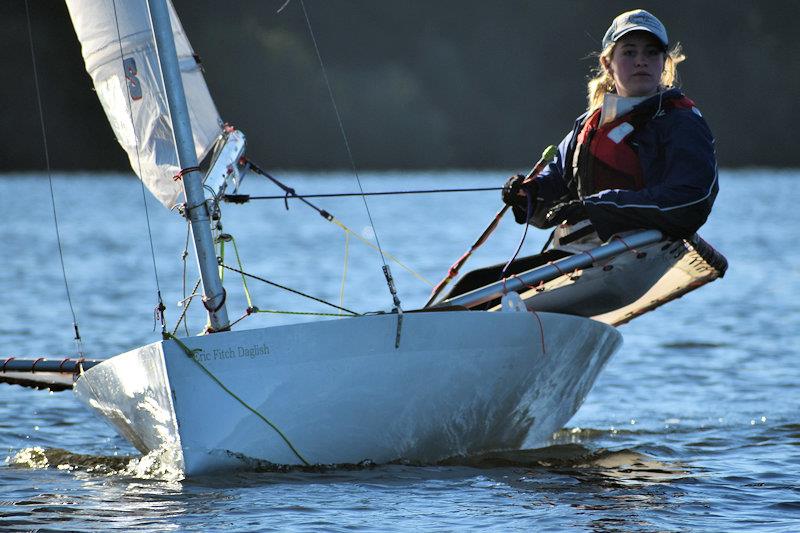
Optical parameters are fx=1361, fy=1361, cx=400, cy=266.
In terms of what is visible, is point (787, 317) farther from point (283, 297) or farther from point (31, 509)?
point (31, 509)

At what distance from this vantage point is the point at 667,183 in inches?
270

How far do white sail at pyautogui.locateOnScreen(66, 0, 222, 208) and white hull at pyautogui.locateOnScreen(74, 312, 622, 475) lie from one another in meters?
1.28

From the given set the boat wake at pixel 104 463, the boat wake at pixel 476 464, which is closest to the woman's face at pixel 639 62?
the boat wake at pixel 476 464

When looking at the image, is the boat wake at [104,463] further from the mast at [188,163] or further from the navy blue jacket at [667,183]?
the navy blue jacket at [667,183]

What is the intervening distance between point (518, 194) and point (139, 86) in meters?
2.15

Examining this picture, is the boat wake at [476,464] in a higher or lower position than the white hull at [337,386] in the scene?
lower

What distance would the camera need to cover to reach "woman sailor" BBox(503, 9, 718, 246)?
6852mm

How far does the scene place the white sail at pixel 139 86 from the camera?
24.2 feet

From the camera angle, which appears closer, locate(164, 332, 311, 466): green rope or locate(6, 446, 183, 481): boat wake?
locate(164, 332, 311, 466): green rope

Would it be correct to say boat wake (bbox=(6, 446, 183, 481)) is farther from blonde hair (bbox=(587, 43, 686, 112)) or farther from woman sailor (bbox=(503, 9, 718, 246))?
blonde hair (bbox=(587, 43, 686, 112))

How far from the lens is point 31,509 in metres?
6.39

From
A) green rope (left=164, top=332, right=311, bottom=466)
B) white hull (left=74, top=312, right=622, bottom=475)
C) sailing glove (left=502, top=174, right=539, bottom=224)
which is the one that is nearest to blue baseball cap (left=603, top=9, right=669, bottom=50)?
sailing glove (left=502, top=174, right=539, bottom=224)

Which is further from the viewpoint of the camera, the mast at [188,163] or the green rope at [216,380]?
the mast at [188,163]

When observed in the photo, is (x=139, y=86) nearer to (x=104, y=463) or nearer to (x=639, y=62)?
(x=104, y=463)
